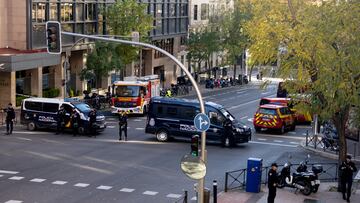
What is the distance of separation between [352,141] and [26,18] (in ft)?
84.8

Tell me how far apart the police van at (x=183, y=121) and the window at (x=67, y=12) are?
19898mm

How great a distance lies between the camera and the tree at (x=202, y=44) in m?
75.6

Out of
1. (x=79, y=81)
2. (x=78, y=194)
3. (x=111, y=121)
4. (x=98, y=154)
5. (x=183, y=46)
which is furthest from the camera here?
(x=183, y=46)

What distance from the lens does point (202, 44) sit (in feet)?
248

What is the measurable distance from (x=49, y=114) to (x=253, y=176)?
638 inches

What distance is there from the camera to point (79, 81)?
5562cm

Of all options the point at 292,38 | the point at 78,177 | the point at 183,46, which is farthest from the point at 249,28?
the point at 183,46

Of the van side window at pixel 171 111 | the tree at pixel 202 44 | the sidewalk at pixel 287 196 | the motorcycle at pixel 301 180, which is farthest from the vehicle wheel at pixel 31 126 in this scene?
the tree at pixel 202 44

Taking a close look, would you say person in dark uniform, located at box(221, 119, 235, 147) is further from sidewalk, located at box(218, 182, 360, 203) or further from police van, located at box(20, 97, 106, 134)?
sidewalk, located at box(218, 182, 360, 203)

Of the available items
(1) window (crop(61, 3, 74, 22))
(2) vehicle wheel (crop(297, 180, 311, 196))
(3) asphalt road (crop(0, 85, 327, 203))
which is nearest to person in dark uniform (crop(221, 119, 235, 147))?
(3) asphalt road (crop(0, 85, 327, 203))

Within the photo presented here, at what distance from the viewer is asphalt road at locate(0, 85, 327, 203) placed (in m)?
21.4

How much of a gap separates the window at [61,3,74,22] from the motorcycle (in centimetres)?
3206

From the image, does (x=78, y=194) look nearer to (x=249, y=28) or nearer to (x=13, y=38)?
(x=249, y=28)

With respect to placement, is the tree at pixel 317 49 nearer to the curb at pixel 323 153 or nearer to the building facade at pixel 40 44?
the curb at pixel 323 153
